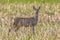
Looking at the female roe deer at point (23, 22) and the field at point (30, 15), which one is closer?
the field at point (30, 15)

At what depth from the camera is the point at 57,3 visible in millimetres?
16266

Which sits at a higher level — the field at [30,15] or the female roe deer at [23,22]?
the female roe deer at [23,22]

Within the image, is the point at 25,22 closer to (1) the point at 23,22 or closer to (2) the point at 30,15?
(1) the point at 23,22

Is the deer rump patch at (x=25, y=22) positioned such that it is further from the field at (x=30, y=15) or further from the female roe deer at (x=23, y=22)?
the field at (x=30, y=15)

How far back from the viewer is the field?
9.41 metres

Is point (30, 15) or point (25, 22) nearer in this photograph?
point (25, 22)

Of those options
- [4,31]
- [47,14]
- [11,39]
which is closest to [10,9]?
[47,14]

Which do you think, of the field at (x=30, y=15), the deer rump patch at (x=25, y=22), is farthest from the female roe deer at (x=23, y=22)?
the field at (x=30, y=15)

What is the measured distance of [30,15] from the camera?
43.7 feet

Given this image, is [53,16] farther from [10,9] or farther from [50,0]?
[50,0]

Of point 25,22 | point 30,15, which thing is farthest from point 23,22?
point 30,15

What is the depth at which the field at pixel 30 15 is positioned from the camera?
9.41 metres

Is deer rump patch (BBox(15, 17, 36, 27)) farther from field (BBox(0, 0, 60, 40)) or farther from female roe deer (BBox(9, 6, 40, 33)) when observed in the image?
field (BBox(0, 0, 60, 40))

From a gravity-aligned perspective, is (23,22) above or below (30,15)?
above
